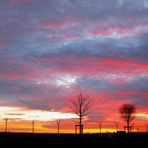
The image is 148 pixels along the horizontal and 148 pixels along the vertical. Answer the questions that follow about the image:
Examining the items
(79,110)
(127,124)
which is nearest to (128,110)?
(127,124)
